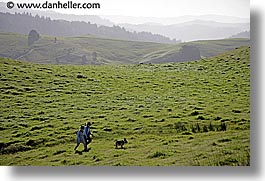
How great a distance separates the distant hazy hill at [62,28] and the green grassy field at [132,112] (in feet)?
2.02

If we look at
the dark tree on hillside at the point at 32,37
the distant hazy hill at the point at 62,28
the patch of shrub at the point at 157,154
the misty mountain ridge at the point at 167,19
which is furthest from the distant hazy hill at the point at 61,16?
the patch of shrub at the point at 157,154

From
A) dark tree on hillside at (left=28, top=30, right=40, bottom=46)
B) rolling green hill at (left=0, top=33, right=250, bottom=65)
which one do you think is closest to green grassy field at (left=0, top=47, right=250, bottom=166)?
rolling green hill at (left=0, top=33, right=250, bottom=65)

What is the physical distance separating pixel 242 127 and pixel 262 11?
77.5 inches

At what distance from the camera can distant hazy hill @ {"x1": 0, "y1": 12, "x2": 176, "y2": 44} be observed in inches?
266

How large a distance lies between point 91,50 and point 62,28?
708 mm

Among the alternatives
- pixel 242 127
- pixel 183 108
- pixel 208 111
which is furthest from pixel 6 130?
pixel 242 127

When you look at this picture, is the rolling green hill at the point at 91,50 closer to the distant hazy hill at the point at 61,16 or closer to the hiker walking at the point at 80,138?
the distant hazy hill at the point at 61,16

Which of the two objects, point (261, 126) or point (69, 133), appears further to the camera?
point (69, 133)

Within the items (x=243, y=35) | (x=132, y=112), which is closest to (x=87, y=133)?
(x=132, y=112)

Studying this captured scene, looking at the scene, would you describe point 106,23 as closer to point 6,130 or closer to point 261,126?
point 6,130

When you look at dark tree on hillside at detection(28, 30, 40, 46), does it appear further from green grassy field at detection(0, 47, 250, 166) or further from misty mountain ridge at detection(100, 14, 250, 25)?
misty mountain ridge at detection(100, 14, 250, 25)

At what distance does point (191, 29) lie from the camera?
23.4 feet

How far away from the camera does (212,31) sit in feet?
24.2

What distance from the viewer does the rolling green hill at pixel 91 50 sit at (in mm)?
7012
